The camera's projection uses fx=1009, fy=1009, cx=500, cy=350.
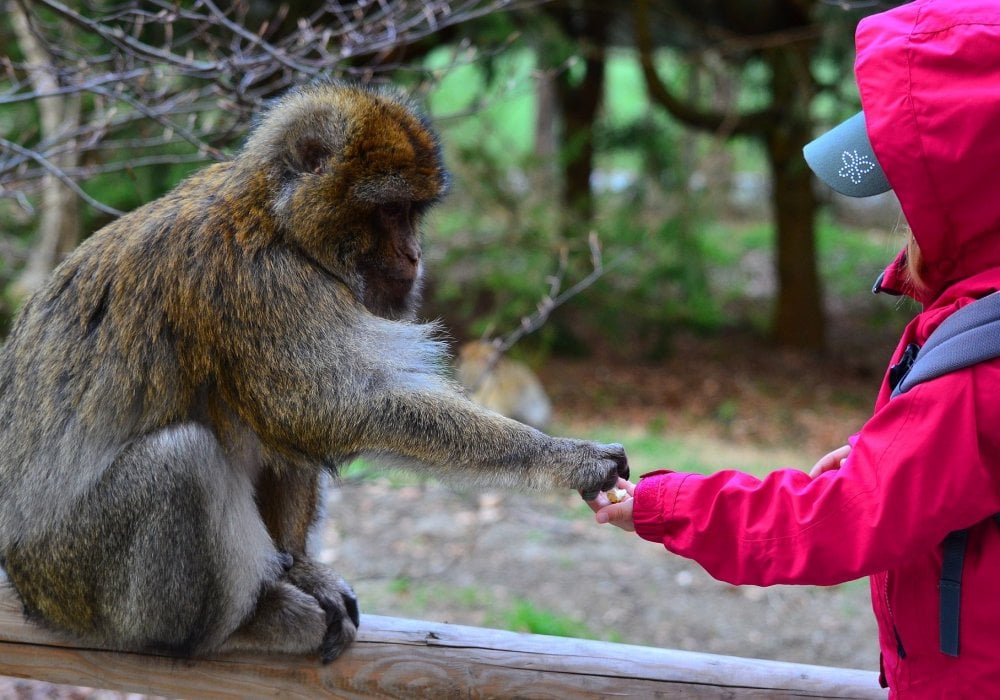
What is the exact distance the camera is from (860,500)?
211cm

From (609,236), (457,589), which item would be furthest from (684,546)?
(609,236)

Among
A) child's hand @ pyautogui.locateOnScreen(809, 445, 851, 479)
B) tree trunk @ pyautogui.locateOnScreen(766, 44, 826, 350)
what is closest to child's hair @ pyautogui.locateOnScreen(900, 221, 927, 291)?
child's hand @ pyautogui.locateOnScreen(809, 445, 851, 479)

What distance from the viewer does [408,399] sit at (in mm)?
2883

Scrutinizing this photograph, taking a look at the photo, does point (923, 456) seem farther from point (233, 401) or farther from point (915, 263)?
point (233, 401)

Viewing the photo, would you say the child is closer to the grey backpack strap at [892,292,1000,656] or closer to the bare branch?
the grey backpack strap at [892,292,1000,656]

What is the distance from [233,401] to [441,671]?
3.25 ft

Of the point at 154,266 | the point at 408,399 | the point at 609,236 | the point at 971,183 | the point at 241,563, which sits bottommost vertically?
the point at 609,236

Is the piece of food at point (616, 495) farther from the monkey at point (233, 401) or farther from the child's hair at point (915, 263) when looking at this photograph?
the child's hair at point (915, 263)

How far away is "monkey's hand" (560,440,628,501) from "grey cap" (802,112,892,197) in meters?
0.87

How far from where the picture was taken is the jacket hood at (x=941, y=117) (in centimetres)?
195

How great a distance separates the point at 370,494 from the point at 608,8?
20.1ft

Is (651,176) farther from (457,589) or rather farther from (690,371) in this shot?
(457,589)

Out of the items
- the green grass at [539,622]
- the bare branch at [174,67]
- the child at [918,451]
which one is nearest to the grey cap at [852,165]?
the child at [918,451]

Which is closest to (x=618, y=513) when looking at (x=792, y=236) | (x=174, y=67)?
(x=174, y=67)
